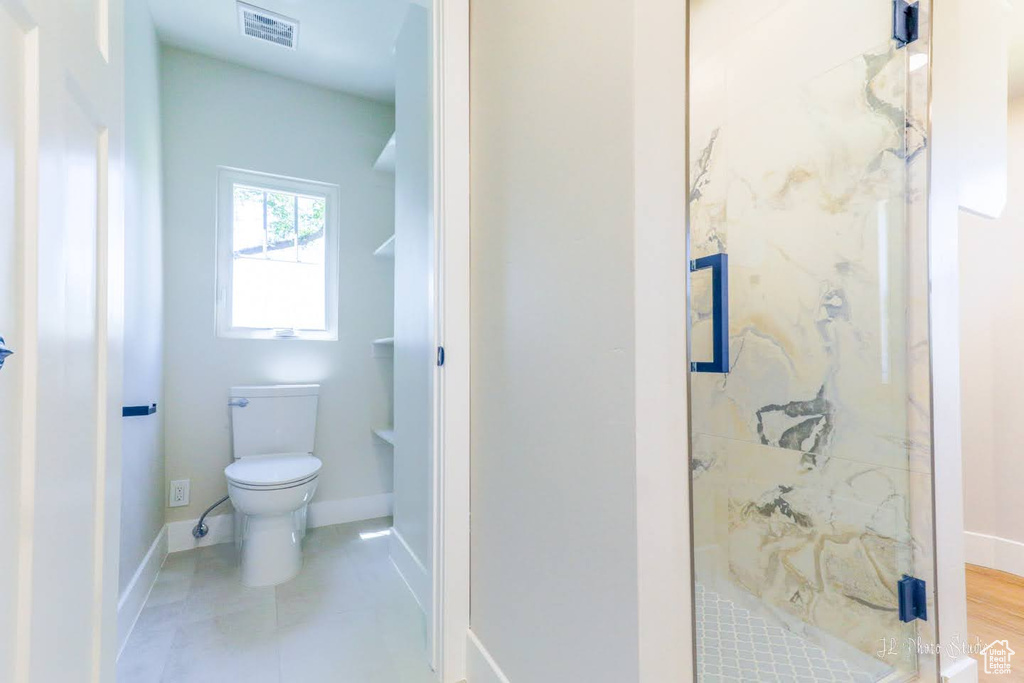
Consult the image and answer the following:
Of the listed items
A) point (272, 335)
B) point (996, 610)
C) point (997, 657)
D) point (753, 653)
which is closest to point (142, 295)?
point (272, 335)

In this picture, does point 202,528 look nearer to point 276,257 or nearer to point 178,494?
point 178,494

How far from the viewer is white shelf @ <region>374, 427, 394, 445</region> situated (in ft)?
8.22

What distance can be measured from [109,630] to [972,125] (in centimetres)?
241

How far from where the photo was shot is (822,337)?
1.14 m

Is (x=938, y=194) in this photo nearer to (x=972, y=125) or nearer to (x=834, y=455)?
(x=972, y=125)

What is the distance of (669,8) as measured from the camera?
834mm

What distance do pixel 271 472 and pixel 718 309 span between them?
1.90 metres

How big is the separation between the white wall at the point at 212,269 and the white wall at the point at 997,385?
2.62 meters

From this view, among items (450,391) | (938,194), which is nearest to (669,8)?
(938,194)

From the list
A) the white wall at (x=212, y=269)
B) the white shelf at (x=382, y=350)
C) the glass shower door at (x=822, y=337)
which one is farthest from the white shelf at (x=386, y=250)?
the glass shower door at (x=822, y=337)

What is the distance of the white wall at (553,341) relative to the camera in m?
0.83

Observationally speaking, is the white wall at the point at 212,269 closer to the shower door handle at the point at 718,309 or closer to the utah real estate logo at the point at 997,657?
the shower door handle at the point at 718,309

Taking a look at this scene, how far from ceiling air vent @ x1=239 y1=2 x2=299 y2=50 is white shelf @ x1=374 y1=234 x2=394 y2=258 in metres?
1.05

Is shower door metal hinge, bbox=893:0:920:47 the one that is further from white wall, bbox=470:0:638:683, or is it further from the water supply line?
the water supply line
